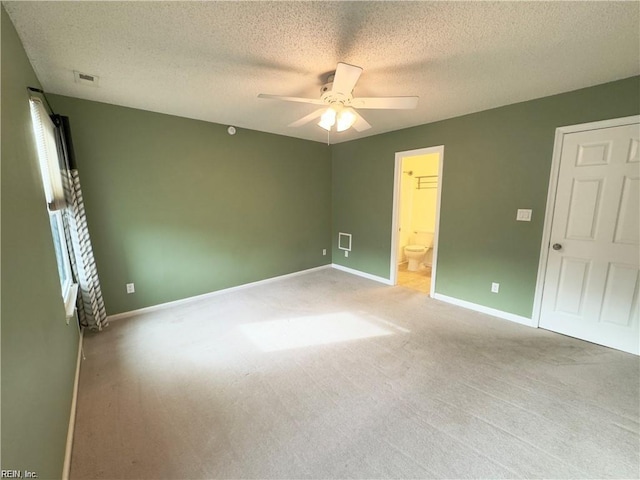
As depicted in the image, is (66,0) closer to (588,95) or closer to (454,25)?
(454,25)

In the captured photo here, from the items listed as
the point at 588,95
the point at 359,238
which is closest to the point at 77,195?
the point at 359,238

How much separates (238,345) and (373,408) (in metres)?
1.34

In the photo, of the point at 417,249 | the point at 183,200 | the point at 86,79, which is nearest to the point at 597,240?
the point at 417,249

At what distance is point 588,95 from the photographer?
229 centimetres

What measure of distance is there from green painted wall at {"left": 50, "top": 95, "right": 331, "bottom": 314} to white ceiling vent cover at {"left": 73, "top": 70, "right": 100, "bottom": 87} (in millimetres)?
486

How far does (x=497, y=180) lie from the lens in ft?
9.53

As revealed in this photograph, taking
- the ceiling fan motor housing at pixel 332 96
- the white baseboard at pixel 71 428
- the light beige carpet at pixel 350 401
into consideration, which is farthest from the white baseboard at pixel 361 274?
the white baseboard at pixel 71 428

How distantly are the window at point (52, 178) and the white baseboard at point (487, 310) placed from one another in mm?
3917

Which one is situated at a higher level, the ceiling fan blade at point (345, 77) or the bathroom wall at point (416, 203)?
the ceiling fan blade at point (345, 77)

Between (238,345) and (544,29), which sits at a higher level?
(544,29)

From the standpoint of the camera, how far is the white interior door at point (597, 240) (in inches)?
86.7

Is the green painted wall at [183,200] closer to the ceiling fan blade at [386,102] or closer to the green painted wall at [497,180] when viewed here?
the green painted wall at [497,180]

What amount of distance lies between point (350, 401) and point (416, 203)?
4213 millimetres

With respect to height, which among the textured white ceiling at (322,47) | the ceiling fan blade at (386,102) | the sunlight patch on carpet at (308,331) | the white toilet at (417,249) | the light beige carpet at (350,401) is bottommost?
the light beige carpet at (350,401)
